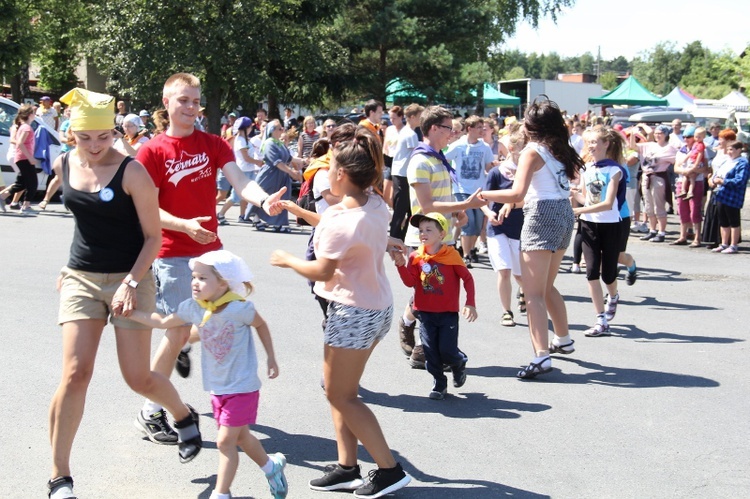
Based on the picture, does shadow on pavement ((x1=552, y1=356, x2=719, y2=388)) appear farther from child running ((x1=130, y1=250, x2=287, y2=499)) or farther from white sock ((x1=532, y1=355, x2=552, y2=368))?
child running ((x1=130, y1=250, x2=287, y2=499))

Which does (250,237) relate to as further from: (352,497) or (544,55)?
(544,55)

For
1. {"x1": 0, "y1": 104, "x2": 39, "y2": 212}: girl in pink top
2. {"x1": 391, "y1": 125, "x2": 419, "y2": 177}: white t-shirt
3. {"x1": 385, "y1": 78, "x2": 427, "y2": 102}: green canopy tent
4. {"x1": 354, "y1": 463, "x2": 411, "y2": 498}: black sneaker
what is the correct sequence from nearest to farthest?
{"x1": 354, "y1": 463, "x2": 411, "y2": 498}: black sneaker
{"x1": 391, "y1": 125, "x2": 419, "y2": 177}: white t-shirt
{"x1": 0, "y1": 104, "x2": 39, "y2": 212}: girl in pink top
{"x1": 385, "y1": 78, "x2": 427, "y2": 102}: green canopy tent

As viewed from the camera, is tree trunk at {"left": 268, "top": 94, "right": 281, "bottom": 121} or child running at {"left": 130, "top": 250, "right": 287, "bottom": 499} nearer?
child running at {"left": 130, "top": 250, "right": 287, "bottom": 499}

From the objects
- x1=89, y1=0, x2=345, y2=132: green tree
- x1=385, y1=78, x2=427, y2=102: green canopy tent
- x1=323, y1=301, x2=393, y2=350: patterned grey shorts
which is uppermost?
x1=89, y1=0, x2=345, y2=132: green tree

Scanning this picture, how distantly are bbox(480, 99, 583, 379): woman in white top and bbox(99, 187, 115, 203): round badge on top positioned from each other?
10.3 feet

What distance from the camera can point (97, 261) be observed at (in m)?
→ 4.38

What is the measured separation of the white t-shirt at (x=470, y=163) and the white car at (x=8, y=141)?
27.1 ft

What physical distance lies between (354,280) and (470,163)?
24.0 ft

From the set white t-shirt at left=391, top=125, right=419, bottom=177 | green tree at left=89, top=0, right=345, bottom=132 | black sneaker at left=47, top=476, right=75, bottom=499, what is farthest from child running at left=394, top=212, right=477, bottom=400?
green tree at left=89, top=0, right=345, bottom=132

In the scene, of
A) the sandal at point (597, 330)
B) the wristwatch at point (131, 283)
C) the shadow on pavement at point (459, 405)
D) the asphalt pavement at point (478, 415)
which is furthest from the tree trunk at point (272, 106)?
the wristwatch at point (131, 283)

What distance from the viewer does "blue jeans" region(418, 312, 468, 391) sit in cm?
613

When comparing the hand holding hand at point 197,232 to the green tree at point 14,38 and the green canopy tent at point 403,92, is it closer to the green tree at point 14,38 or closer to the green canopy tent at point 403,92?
the green canopy tent at point 403,92

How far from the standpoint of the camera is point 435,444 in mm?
5270

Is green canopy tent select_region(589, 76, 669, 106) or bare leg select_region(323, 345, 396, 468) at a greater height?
green canopy tent select_region(589, 76, 669, 106)
